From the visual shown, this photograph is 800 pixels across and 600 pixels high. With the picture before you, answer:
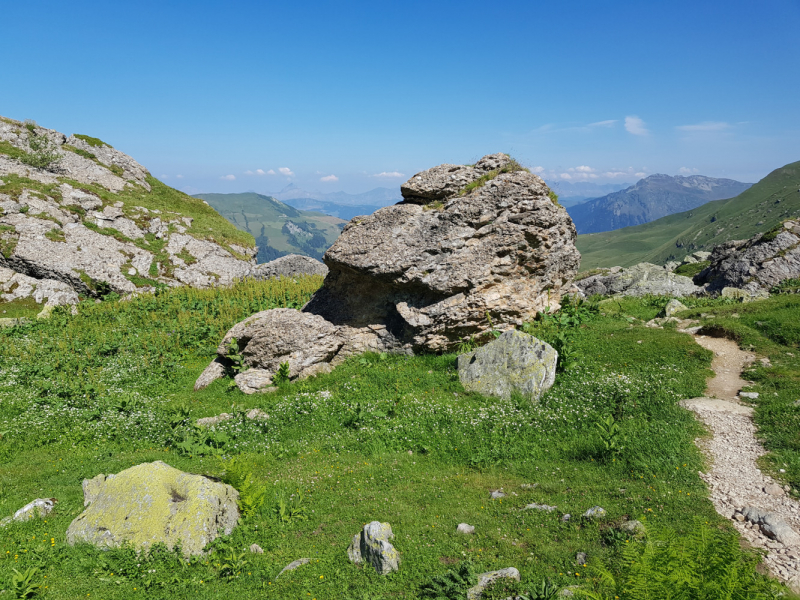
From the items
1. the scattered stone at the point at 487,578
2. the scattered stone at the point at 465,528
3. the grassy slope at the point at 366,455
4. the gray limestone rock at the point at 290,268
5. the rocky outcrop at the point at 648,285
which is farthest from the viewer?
the gray limestone rock at the point at 290,268

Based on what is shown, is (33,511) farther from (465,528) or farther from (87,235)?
(87,235)

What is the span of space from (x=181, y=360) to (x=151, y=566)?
16201mm

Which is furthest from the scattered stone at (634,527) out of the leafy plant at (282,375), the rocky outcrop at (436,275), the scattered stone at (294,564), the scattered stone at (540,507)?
the leafy plant at (282,375)

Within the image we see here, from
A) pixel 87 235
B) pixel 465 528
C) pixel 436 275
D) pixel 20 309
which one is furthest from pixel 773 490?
pixel 87 235

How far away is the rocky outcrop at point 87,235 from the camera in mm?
36250

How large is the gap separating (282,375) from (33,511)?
10224mm

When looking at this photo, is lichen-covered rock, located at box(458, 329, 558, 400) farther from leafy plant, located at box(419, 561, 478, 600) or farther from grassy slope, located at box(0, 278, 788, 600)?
leafy plant, located at box(419, 561, 478, 600)

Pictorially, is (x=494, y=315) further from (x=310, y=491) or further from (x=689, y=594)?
(x=689, y=594)

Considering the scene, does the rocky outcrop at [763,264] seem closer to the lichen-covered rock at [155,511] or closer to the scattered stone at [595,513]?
the scattered stone at [595,513]

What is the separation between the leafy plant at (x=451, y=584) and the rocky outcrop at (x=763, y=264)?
34029mm

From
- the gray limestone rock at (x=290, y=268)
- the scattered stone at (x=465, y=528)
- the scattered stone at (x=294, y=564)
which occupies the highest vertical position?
the gray limestone rock at (x=290, y=268)

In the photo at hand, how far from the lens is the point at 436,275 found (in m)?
21.0

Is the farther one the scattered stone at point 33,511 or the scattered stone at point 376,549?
the scattered stone at point 33,511

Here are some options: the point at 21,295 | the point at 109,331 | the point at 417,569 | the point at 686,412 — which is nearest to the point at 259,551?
the point at 417,569
